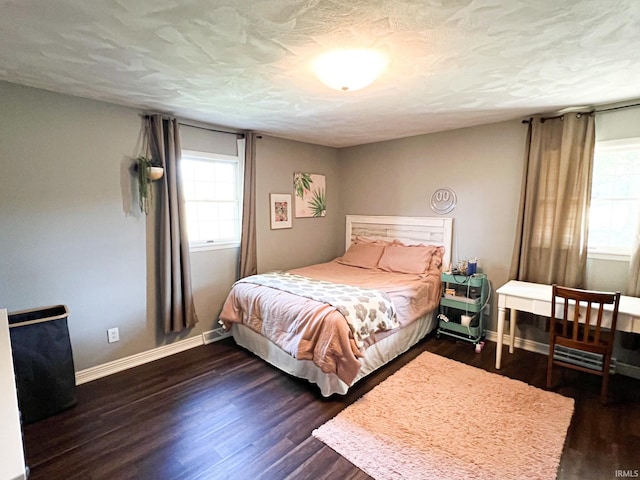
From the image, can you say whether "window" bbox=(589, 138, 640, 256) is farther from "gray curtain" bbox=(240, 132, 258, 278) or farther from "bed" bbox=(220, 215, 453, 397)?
"gray curtain" bbox=(240, 132, 258, 278)

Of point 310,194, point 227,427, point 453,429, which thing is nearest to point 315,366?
point 227,427

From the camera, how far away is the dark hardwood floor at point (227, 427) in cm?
182

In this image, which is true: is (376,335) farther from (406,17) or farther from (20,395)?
(20,395)

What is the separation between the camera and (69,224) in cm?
256

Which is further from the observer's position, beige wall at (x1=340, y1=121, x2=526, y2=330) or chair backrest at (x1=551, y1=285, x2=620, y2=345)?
beige wall at (x1=340, y1=121, x2=526, y2=330)

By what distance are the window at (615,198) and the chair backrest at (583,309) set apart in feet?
2.44

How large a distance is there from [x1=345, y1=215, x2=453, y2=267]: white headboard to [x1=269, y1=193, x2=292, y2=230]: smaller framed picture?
1.02 metres

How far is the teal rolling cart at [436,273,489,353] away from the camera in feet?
10.9

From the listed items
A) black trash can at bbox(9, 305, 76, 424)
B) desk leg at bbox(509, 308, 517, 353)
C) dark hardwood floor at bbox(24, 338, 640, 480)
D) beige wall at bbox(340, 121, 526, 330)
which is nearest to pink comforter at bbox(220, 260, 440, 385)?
dark hardwood floor at bbox(24, 338, 640, 480)

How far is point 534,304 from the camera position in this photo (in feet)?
8.79

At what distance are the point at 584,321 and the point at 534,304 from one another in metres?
0.33

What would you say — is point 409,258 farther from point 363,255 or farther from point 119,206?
point 119,206

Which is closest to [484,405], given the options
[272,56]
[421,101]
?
[421,101]

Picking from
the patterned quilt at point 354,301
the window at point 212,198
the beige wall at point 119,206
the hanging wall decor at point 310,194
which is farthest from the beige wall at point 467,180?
the window at point 212,198
